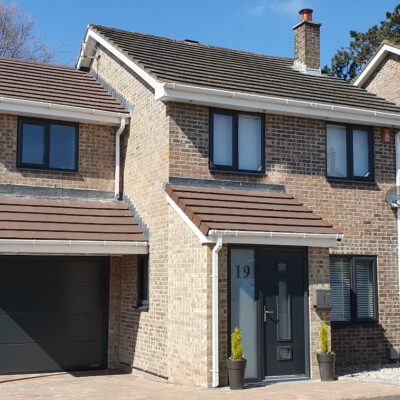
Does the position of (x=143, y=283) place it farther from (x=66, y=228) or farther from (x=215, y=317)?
(x=215, y=317)

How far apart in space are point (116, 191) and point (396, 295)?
6629 mm

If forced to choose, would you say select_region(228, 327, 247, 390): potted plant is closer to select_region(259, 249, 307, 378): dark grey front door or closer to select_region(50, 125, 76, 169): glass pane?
select_region(259, 249, 307, 378): dark grey front door

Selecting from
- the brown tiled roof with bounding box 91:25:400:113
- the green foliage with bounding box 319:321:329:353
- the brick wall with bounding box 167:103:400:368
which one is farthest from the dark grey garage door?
the green foliage with bounding box 319:321:329:353

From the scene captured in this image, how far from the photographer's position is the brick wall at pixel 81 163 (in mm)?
13734

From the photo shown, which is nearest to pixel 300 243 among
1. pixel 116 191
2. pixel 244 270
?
pixel 244 270

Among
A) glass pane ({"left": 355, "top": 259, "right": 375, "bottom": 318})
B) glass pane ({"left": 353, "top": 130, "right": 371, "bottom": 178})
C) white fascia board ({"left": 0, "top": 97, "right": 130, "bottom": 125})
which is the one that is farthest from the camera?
glass pane ({"left": 353, "top": 130, "right": 371, "bottom": 178})

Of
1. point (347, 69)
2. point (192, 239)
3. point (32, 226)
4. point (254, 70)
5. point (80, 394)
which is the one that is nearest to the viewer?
point (80, 394)

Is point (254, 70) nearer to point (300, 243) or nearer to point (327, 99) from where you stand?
point (327, 99)

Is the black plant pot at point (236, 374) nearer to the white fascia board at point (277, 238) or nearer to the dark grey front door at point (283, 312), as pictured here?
the dark grey front door at point (283, 312)

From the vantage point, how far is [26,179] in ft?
45.4

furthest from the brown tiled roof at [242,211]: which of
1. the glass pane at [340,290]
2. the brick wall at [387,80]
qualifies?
the brick wall at [387,80]

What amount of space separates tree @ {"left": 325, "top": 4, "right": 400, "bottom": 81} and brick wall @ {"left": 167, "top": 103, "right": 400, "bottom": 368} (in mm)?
20906

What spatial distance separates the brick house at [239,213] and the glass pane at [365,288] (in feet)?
0.10

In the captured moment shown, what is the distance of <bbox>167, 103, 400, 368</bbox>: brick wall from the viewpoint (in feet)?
45.4
